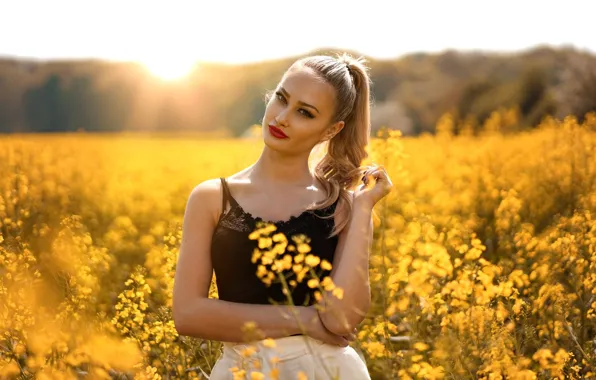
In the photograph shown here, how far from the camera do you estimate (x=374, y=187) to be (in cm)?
266

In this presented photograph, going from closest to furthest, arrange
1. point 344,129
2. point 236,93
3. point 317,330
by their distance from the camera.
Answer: point 317,330 → point 344,129 → point 236,93

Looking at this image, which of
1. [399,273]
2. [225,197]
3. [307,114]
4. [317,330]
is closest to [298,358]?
[317,330]

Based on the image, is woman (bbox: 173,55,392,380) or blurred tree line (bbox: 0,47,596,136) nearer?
woman (bbox: 173,55,392,380)

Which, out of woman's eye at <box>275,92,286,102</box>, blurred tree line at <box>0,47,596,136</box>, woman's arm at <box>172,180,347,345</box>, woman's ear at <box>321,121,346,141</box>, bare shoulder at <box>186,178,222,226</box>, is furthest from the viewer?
blurred tree line at <box>0,47,596,136</box>

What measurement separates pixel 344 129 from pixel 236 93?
38011 mm

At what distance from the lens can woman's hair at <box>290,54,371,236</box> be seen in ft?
9.21

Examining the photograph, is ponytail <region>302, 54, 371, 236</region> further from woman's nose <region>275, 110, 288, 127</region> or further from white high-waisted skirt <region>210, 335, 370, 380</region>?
white high-waisted skirt <region>210, 335, 370, 380</region>

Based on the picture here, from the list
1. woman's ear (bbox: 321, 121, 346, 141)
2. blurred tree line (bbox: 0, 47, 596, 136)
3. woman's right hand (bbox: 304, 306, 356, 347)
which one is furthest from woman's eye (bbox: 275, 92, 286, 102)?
blurred tree line (bbox: 0, 47, 596, 136)

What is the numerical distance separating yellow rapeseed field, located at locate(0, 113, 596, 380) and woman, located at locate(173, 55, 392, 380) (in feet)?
0.35

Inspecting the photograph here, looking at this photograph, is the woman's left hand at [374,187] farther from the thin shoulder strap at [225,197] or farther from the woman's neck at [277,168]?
the thin shoulder strap at [225,197]

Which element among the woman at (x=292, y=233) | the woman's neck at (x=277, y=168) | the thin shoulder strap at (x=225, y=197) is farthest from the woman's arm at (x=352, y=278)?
the thin shoulder strap at (x=225, y=197)

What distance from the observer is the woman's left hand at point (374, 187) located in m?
2.65

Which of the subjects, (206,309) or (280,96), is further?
(280,96)

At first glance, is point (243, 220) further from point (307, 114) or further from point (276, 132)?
point (307, 114)
